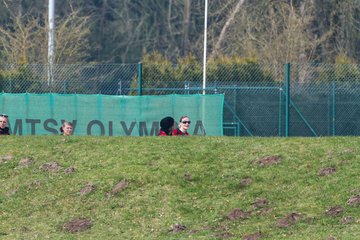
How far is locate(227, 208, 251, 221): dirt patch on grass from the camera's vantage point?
1377 centimetres

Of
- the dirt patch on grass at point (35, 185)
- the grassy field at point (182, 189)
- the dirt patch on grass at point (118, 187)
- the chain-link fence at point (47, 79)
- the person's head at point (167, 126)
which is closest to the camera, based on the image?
the grassy field at point (182, 189)

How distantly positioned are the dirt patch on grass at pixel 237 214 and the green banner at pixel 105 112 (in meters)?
8.65

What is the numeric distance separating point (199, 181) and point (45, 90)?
939 cm

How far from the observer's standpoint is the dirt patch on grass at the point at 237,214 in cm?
1377

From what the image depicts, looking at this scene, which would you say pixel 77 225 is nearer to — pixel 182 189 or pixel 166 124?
pixel 182 189

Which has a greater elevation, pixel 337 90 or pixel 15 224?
pixel 337 90

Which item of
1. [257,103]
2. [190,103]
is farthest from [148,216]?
[257,103]

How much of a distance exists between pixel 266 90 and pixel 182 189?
11.1m

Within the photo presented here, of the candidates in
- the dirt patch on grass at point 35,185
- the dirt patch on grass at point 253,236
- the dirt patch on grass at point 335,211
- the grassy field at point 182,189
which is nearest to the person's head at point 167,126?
the grassy field at point 182,189

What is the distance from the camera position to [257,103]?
85.7 ft

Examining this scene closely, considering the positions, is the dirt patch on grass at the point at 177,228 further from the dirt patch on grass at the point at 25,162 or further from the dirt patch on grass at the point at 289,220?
the dirt patch on grass at the point at 25,162

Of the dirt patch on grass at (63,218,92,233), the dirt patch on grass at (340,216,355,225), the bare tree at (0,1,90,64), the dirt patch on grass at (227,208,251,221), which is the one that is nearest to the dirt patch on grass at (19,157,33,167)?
the dirt patch on grass at (63,218,92,233)

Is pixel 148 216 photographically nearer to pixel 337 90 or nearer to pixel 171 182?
pixel 171 182

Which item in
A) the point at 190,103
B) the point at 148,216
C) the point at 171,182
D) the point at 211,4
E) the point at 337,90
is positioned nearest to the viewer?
the point at 148,216
